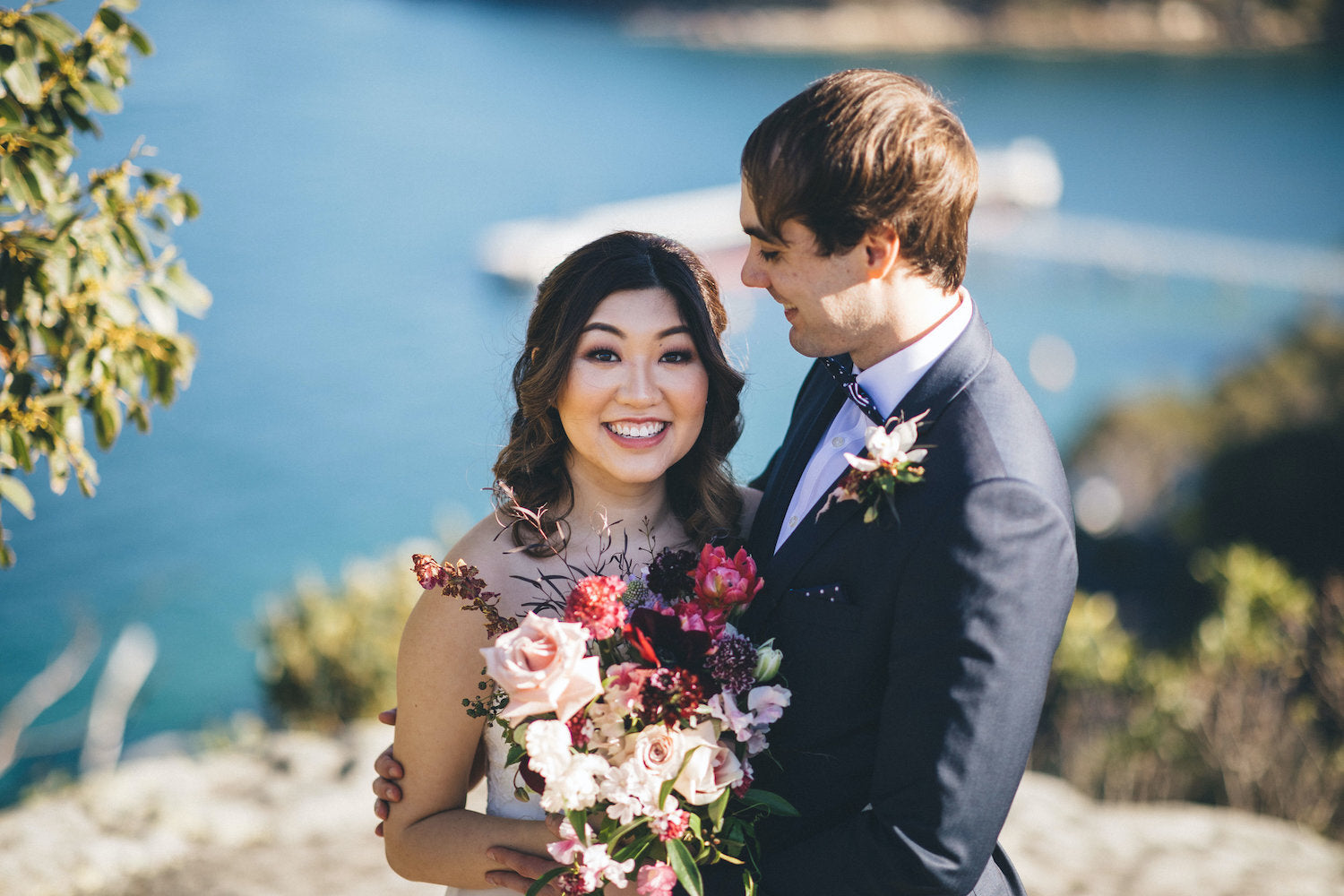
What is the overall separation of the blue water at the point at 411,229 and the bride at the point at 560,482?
11.0m

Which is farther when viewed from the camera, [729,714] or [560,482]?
[560,482]

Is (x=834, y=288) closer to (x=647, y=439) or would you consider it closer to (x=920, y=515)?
(x=920, y=515)

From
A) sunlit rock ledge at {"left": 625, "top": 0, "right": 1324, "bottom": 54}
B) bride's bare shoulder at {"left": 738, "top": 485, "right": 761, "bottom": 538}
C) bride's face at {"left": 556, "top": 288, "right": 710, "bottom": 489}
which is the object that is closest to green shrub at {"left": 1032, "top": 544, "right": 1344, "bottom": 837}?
bride's bare shoulder at {"left": 738, "top": 485, "right": 761, "bottom": 538}

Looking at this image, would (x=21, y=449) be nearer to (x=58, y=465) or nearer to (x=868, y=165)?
(x=58, y=465)

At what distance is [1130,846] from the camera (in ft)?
19.2

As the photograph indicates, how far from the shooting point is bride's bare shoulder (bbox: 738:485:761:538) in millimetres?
2928

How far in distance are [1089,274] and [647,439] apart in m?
41.3

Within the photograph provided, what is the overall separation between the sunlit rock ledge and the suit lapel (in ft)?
117

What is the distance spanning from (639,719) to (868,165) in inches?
45.7

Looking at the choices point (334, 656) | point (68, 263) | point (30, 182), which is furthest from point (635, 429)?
point (334, 656)

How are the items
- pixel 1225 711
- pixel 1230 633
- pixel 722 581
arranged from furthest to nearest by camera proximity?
1. pixel 1230 633
2. pixel 1225 711
3. pixel 722 581

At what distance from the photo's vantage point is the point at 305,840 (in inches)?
214

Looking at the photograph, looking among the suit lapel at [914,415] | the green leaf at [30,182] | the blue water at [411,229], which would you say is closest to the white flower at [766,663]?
the suit lapel at [914,415]

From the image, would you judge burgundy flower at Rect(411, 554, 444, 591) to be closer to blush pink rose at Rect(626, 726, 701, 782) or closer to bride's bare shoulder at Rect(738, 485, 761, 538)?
blush pink rose at Rect(626, 726, 701, 782)
